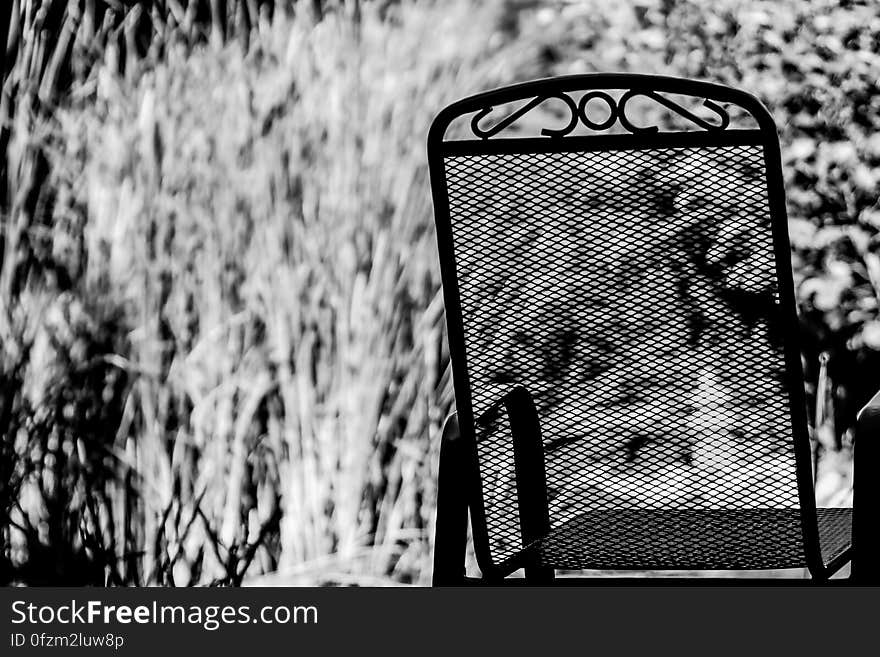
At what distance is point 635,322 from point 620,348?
4 cm

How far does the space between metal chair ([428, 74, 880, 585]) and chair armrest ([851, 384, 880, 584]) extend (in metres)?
0.01

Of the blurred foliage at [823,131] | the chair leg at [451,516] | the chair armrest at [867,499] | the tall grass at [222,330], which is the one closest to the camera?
the chair armrest at [867,499]

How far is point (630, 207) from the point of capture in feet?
4.29

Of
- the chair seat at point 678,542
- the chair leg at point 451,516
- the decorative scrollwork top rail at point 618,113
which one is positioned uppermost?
the decorative scrollwork top rail at point 618,113

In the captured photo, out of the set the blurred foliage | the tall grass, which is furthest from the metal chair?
the blurred foliage

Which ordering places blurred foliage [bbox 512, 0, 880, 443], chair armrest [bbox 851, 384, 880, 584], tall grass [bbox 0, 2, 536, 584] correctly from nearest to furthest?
chair armrest [bbox 851, 384, 880, 584], tall grass [bbox 0, 2, 536, 584], blurred foliage [bbox 512, 0, 880, 443]

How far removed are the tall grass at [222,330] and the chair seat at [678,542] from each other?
1.22m

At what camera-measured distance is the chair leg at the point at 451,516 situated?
1350mm

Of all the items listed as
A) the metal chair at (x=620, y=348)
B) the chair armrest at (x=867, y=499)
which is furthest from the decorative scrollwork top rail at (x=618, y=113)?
the chair armrest at (x=867, y=499)

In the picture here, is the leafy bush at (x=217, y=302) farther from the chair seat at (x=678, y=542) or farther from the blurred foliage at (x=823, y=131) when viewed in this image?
the chair seat at (x=678, y=542)

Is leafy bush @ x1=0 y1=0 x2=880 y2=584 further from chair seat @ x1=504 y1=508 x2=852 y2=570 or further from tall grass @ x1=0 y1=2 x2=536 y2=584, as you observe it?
chair seat @ x1=504 y1=508 x2=852 y2=570

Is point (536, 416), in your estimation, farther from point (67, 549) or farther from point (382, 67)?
point (382, 67)

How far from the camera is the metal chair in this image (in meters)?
1.29
